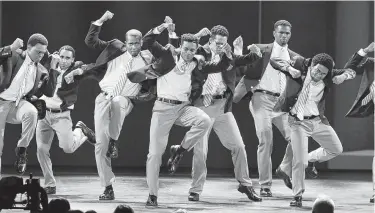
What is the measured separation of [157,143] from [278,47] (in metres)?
1.91

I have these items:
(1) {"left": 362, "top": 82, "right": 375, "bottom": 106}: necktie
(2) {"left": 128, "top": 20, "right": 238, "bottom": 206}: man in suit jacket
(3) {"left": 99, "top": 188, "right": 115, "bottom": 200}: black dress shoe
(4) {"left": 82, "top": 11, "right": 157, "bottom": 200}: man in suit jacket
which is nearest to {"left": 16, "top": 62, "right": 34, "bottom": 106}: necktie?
(4) {"left": 82, "top": 11, "right": 157, "bottom": 200}: man in suit jacket

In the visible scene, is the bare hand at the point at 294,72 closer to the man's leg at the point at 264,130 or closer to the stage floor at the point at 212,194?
the man's leg at the point at 264,130

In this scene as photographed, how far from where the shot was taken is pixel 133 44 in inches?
343

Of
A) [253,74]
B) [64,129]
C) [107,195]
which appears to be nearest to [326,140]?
[253,74]

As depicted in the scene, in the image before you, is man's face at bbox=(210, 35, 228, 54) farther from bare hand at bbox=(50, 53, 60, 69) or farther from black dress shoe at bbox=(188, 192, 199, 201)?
bare hand at bbox=(50, 53, 60, 69)

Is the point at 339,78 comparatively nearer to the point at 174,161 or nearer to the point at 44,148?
the point at 174,161

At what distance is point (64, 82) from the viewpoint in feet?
29.3

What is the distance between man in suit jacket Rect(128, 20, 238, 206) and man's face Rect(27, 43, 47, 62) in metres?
1.00

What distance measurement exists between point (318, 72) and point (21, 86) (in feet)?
9.43

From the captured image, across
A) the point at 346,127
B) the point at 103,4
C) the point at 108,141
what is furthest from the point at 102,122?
the point at 346,127

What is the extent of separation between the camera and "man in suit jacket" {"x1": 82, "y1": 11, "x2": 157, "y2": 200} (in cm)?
860

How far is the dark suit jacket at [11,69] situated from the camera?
8414 millimetres

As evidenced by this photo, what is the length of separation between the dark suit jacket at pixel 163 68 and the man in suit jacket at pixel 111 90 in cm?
36

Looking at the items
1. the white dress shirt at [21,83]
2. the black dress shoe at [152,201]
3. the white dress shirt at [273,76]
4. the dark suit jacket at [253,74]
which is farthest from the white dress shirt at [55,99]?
the white dress shirt at [273,76]
